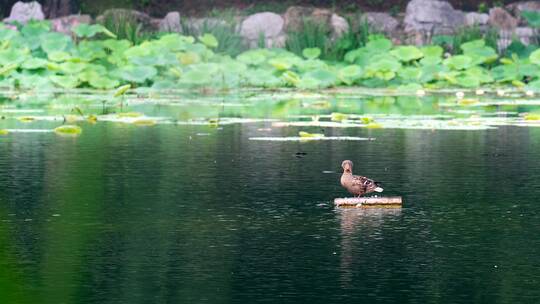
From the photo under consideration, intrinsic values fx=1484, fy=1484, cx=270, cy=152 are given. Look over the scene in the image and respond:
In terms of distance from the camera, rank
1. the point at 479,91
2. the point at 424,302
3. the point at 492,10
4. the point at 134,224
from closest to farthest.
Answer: the point at 424,302 < the point at 134,224 < the point at 479,91 < the point at 492,10

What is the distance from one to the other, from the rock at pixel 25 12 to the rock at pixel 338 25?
5297 millimetres

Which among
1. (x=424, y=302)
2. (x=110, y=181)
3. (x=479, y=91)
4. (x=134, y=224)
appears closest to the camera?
(x=424, y=302)

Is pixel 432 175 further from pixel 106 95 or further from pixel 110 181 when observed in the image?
pixel 106 95

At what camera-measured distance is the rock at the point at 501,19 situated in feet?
85.9

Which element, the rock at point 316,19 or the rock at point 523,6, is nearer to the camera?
the rock at point 316,19

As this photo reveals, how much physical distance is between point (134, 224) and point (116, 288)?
1976 mm

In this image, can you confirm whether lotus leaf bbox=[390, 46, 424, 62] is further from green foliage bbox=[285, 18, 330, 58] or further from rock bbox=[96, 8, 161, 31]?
rock bbox=[96, 8, 161, 31]

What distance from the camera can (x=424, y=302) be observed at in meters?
7.22

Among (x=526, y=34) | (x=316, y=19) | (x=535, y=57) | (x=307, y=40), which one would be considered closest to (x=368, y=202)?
(x=535, y=57)

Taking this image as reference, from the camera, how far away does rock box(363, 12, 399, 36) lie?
26.2 m

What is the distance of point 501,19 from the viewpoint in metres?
26.3

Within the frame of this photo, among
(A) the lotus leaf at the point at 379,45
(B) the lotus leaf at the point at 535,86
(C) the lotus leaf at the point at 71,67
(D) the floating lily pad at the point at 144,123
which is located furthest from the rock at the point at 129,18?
(D) the floating lily pad at the point at 144,123

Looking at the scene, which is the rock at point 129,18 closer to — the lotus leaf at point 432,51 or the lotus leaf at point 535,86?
the lotus leaf at point 432,51

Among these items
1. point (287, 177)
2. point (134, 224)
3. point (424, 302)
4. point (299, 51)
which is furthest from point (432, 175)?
point (299, 51)
